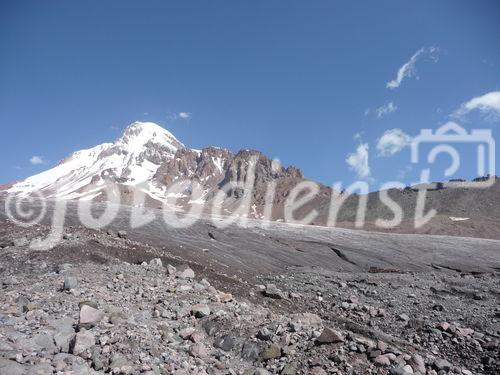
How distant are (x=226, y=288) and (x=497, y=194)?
144 metres

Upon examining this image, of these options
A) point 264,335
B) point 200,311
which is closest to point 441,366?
point 264,335

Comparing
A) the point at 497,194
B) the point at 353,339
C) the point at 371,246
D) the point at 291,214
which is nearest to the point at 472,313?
the point at 353,339

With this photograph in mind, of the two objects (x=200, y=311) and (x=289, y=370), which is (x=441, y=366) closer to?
(x=289, y=370)

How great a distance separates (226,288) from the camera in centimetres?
1405

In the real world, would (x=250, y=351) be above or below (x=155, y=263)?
below

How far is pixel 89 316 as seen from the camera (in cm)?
859

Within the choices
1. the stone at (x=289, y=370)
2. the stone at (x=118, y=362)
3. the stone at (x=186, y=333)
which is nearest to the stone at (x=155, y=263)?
the stone at (x=186, y=333)

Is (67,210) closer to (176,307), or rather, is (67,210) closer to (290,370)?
(176,307)

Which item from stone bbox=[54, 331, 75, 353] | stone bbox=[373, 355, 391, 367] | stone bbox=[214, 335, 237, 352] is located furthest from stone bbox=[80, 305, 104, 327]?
stone bbox=[373, 355, 391, 367]

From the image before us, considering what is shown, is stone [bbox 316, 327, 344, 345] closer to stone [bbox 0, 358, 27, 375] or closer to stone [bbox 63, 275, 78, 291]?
stone [bbox 0, 358, 27, 375]

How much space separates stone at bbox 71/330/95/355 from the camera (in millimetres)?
7402

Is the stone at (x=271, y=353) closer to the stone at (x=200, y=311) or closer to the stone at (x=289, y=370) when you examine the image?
the stone at (x=289, y=370)

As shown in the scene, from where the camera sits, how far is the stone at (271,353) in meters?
→ 8.37

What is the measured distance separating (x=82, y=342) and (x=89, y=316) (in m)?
1.08
